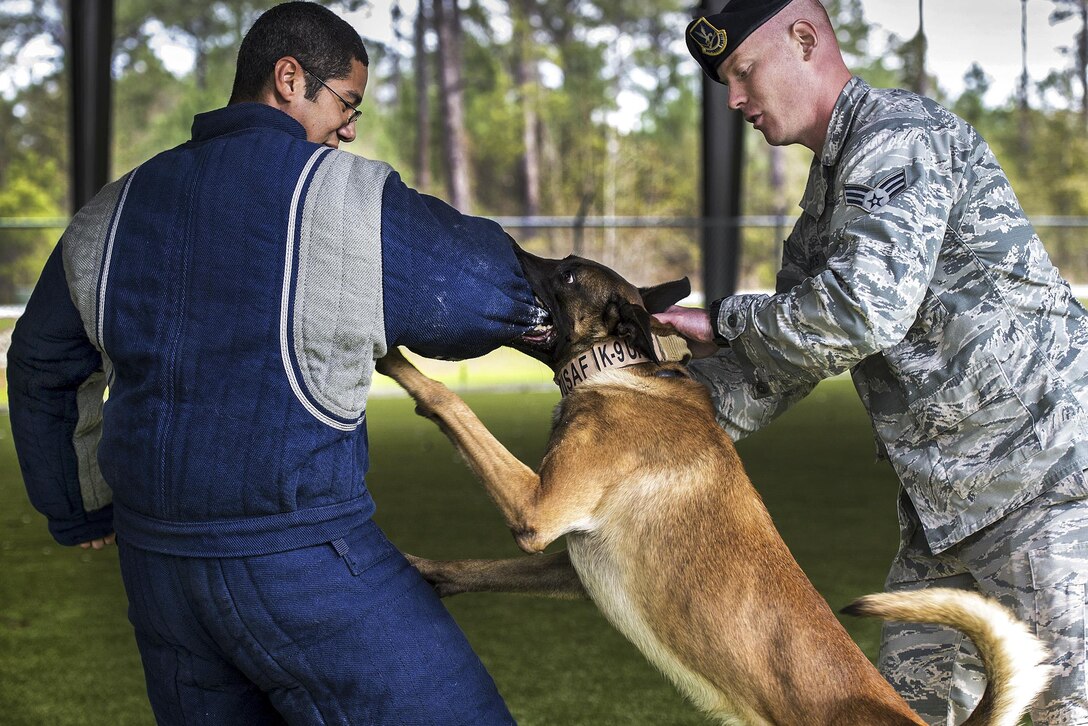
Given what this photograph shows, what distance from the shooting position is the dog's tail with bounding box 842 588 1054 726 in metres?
1.98

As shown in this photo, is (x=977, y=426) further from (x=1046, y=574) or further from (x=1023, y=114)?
(x=1023, y=114)

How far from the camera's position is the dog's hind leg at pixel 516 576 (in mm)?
2523

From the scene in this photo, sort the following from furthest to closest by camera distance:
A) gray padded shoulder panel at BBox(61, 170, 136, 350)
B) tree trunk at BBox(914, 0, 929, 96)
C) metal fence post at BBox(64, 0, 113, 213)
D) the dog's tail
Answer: tree trunk at BBox(914, 0, 929, 96) < metal fence post at BBox(64, 0, 113, 213) < the dog's tail < gray padded shoulder panel at BBox(61, 170, 136, 350)

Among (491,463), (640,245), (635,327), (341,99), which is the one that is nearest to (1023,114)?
(640,245)

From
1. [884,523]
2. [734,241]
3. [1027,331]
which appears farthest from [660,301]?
[734,241]

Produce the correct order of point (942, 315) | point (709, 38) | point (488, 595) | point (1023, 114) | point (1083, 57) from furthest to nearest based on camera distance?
point (1023, 114) < point (1083, 57) < point (488, 595) < point (709, 38) < point (942, 315)

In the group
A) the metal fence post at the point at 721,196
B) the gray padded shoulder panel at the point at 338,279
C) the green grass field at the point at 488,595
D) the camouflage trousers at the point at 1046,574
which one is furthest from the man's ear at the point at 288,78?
the metal fence post at the point at 721,196

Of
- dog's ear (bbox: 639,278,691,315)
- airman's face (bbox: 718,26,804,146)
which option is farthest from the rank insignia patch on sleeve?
dog's ear (bbox: 639,278,691,315)

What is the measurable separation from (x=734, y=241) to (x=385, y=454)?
5667mm

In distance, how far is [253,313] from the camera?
1.72 metres

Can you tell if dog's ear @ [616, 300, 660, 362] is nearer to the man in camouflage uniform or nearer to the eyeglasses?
the man in camouflage uniform

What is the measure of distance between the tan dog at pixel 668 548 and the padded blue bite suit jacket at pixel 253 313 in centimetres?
47

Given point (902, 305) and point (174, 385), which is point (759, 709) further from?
point (174, 385)

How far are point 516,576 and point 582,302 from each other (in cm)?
70
